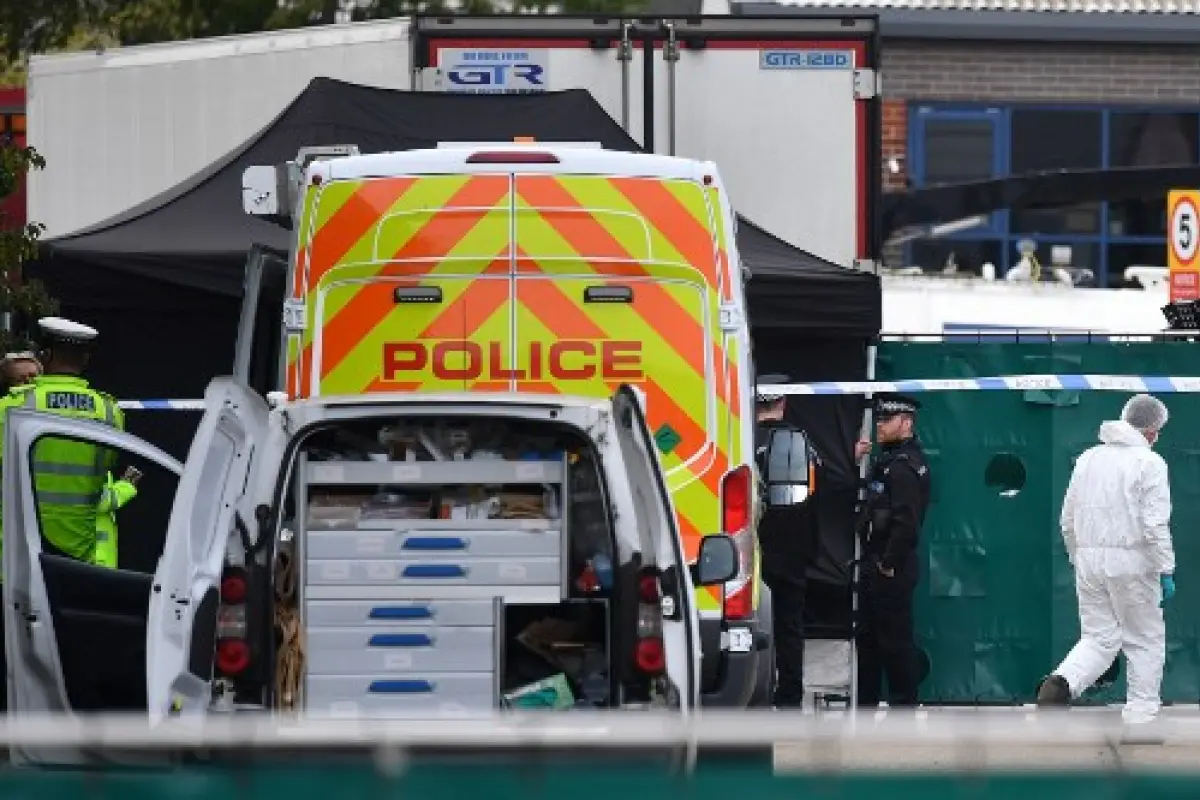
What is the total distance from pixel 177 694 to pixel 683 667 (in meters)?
1.46

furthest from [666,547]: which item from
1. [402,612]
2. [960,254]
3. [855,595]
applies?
[960,254]

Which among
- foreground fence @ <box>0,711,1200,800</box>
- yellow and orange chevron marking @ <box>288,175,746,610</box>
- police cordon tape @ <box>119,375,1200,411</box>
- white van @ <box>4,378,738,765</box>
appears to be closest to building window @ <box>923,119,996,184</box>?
police cordon tape @ <box>119,375,1200,411</box>

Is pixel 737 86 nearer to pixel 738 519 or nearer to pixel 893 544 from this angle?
pixel 893 544

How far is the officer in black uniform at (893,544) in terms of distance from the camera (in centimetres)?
1445

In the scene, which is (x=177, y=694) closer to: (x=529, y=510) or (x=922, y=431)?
(x=529, y=510)

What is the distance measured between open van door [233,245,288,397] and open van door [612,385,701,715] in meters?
2.88

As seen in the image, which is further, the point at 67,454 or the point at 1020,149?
the point at 1020,149

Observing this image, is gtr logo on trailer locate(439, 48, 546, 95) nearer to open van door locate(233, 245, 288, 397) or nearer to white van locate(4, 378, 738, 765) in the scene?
open van door locate(233, 245, 288, 397)

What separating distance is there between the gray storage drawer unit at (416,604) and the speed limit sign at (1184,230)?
481 inches

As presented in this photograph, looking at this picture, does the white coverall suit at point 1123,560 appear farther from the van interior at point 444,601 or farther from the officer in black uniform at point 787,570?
the van interior at point 444,601

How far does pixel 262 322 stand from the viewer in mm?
13305

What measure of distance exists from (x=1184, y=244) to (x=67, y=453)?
1099cm

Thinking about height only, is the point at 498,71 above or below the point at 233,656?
above

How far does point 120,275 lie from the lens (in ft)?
48.5
